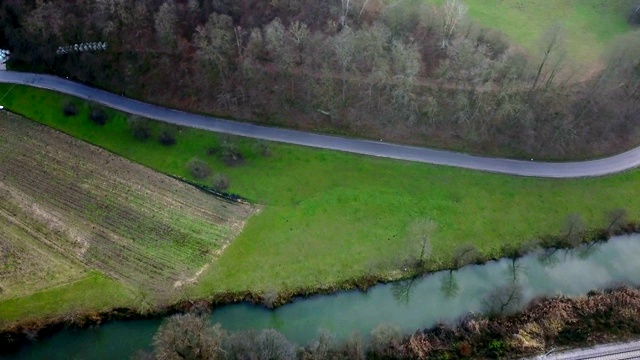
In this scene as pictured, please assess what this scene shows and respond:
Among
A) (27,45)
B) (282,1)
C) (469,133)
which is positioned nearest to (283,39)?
(282,1)

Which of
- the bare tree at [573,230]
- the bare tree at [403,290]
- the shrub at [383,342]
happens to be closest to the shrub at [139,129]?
the bare tree at [403,290]

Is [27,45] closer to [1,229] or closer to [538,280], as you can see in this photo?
[1,229]

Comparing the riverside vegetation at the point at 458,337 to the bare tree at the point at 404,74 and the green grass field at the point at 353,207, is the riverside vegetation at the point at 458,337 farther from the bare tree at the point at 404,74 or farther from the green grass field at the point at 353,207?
the bare tree at the point at 404,74

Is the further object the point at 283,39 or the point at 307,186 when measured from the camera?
the point at 283,39

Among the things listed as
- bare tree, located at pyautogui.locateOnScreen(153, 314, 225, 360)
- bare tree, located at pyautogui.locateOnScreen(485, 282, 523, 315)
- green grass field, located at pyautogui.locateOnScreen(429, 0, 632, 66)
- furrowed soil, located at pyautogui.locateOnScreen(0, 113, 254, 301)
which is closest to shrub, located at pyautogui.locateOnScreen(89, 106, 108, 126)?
furrowed soil, located at pyautogui.locateOnScreen(0, 113, 254, 301)

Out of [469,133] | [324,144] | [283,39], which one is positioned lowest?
[324,144]

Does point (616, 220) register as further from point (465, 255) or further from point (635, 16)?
point (635, 16)
